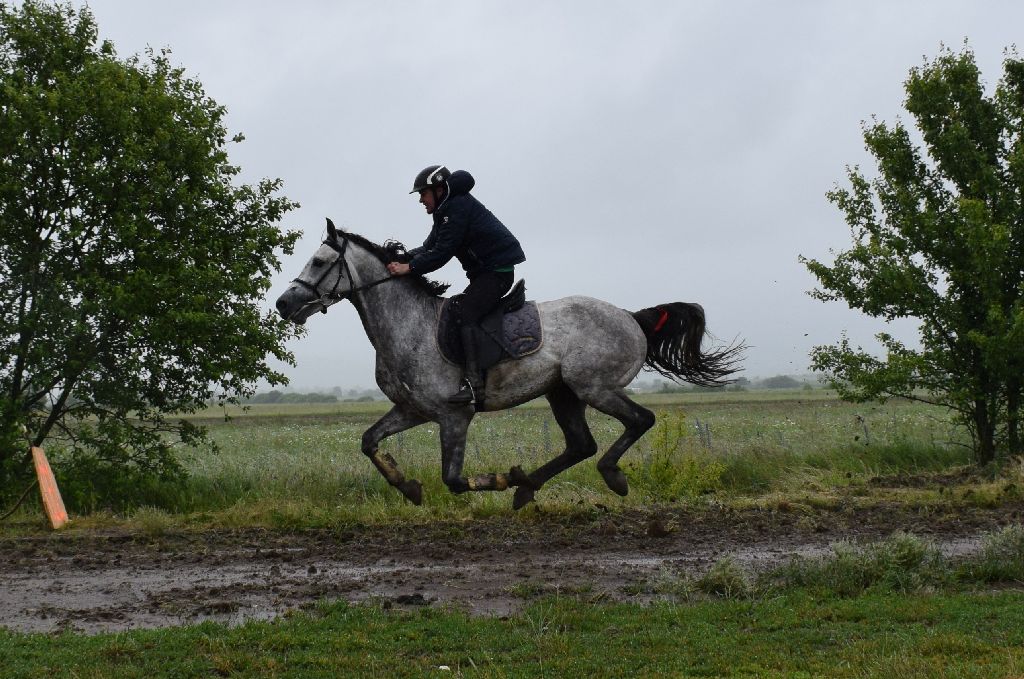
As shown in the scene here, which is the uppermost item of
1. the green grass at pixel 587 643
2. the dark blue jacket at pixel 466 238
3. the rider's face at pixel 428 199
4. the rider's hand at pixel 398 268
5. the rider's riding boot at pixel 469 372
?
the rider's face at pixel 428 199

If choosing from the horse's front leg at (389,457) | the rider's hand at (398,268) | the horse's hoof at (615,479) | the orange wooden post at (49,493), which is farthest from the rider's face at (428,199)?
the orange wooden post at (49,493)

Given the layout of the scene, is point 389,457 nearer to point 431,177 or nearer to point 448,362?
point 448,362

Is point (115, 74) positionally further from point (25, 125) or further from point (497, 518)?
Answer: point (497, 518)

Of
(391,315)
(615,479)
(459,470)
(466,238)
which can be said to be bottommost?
(615,479)

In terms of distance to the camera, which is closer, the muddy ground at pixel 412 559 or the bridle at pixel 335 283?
the muddy ground at pixel 412 559

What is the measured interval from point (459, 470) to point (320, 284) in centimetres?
229

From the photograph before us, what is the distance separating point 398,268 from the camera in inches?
346

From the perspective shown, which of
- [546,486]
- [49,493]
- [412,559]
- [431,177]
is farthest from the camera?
[546,486]

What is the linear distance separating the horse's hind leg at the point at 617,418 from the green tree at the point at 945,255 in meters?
8.59

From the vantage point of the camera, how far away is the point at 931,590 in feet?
25.1

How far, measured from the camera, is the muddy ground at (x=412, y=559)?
25.1 feet

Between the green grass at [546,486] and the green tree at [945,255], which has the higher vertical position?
the green tree at [945,255]

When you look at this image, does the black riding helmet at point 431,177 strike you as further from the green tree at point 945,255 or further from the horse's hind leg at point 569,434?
the green tree at point 945,255

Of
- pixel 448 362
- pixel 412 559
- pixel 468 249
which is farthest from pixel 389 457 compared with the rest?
pixel 468 249
